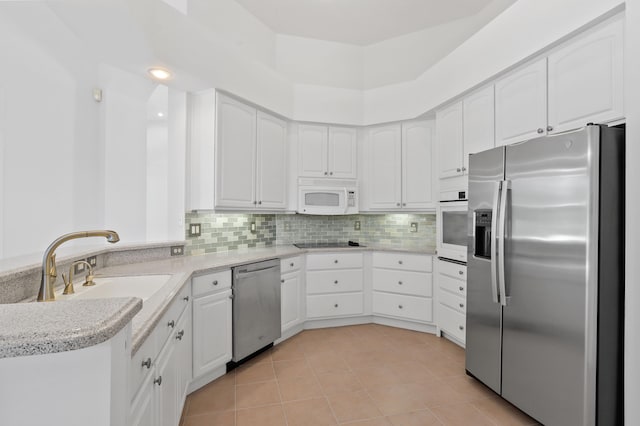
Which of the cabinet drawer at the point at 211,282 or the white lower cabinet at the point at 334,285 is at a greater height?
the cabinet drawer at the point at 211,282

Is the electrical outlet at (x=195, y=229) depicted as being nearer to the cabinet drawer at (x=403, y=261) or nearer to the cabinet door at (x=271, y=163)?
the cabinet door at (x=271, y=163)

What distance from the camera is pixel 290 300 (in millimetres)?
3160

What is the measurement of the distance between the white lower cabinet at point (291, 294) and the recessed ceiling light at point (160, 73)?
1.83m

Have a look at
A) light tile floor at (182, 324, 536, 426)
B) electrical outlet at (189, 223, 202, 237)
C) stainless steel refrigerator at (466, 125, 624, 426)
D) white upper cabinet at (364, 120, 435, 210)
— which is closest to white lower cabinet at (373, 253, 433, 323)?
light tile floor at (182, 324, 536, 426)

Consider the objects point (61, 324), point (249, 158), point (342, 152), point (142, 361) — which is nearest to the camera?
point (61, 324)

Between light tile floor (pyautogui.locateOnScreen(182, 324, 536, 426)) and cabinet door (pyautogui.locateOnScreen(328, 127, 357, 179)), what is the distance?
1.86 meters

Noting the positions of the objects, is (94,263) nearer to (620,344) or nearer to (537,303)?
(537,303)

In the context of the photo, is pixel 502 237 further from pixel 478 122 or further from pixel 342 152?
pixel 342 152

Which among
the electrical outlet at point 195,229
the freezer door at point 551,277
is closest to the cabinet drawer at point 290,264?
the electrical outlet at point 195,229

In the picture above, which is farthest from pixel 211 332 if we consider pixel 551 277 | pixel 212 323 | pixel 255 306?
pixel 551 277

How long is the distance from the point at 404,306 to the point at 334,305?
2.48 feet

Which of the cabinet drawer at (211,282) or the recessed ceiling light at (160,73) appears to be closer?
the cabinet drawer at (211,282)

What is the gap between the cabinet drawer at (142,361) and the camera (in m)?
0.97

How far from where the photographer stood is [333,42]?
149 inches
